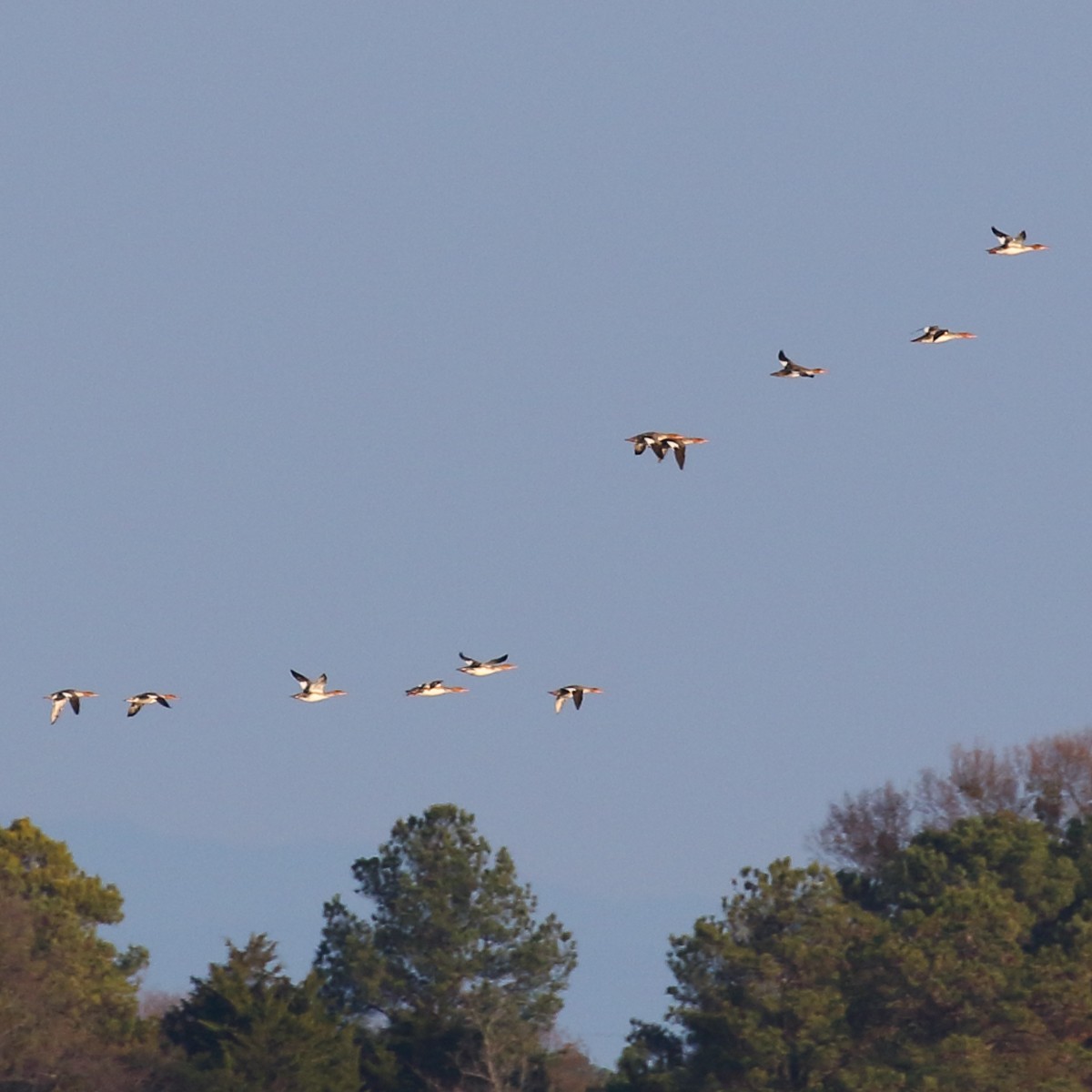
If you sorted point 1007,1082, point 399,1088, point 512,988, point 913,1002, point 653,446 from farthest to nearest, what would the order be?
point 512,988
point 399,1088
point 913,1002
point 1007,1082
point 653,446

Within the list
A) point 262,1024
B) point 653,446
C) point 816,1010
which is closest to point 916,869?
point 816,1010

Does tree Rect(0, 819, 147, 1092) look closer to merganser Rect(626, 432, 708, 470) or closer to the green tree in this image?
the green tree

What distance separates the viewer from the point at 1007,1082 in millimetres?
69812

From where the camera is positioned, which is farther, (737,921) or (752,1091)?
(737,921)

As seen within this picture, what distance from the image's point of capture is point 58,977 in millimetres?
83188

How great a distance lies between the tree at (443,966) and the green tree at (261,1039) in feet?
11.5

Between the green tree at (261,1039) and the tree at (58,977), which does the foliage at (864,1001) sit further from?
the tree at (58,977)

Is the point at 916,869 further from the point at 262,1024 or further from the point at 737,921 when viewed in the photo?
the point at 262,1024

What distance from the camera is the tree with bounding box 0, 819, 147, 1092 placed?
79.0 meters

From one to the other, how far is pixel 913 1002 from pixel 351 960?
687 inches

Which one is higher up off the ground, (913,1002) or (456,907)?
(456,907)

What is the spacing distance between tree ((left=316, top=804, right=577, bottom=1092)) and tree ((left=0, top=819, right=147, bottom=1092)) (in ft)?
20.6

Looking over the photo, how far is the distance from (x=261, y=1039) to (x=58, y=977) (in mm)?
10597

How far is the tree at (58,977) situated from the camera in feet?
259
